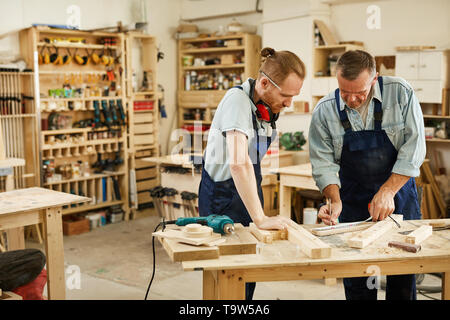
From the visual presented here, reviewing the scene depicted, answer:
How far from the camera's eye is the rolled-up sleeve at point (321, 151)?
299 centimetres

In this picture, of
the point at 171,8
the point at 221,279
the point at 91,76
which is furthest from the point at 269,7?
the point at 221,279

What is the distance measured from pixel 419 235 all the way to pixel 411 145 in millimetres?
608

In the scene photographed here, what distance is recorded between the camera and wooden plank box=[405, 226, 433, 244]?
2345mm

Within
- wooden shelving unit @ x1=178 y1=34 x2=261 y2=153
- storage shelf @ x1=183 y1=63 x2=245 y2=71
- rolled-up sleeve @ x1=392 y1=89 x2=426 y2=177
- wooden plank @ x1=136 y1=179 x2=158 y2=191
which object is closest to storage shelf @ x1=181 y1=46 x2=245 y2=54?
wooden shelving unit @ x1=178 y1=34 x2=261 y2=153

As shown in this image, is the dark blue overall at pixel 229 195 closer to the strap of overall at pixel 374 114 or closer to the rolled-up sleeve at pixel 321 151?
the rolled-up sleeve at pixel 321 151

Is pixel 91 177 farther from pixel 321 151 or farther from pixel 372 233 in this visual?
pixel 372 233

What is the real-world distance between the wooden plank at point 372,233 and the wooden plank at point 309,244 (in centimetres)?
16

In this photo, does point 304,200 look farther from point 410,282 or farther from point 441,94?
point 410,282

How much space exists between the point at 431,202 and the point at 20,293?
426 cm

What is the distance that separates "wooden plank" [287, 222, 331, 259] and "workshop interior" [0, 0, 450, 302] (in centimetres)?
1

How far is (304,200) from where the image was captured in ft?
20.5

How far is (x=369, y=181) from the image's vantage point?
3004 millimetres

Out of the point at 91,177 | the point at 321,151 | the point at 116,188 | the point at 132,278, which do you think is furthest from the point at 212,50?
the point at 321,151

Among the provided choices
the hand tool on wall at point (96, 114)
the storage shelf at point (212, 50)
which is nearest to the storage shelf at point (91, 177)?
the hand tool on wall at point (96, 114)
